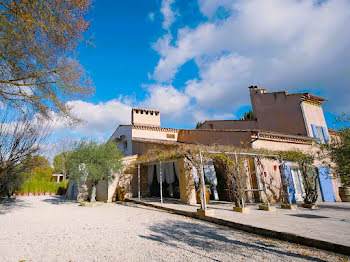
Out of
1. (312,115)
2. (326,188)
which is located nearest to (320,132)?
(312,115)

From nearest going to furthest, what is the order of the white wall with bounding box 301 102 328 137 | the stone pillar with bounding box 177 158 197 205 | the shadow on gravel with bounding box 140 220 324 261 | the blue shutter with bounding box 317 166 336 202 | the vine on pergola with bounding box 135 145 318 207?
the shadow on gravel with bounding box 140 220 324 261 < the vine on pergola with bounding box 135 145 318 207 < the stone pillar with bounding box 177 158 197 205 < the blue shutter with bounding box 317 166 336 202 < the white wall with bounding box 301 102 328 137

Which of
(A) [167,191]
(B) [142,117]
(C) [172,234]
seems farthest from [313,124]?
(B) [142,117]

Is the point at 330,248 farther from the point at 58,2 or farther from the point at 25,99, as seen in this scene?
the point at 25,99

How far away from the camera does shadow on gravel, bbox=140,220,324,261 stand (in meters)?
3.67

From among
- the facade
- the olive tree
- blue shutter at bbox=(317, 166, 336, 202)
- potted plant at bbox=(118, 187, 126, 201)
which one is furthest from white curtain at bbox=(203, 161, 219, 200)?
blue shutter at bbox=(317, 166, 336, 202)

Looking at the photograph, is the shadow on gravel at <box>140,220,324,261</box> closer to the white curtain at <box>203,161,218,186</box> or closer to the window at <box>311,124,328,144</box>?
the white curtain at <box>203,161,218,186</box>

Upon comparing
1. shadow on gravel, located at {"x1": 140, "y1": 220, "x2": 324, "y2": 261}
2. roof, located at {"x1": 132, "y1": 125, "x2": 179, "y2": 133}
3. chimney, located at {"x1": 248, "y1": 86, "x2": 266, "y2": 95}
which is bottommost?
shadow on gravel, located at {"x1": 140, "y1": 220, "x2": 324, "y2": 261}

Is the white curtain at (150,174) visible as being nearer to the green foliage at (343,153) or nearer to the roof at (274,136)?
the roof at (274,136)

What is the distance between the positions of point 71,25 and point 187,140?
49.0 ft

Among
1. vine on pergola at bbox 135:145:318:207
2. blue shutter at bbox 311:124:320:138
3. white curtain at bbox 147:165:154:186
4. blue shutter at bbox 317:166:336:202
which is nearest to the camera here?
vine on pergola at bbox 135:145:318:207

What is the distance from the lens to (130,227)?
588cm

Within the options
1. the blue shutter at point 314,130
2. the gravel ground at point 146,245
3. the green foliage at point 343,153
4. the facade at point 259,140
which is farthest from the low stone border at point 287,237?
the blue shutter at point 314,130

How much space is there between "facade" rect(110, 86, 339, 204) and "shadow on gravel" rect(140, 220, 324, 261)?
394 centimetres

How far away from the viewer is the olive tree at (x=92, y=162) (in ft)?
38.6
